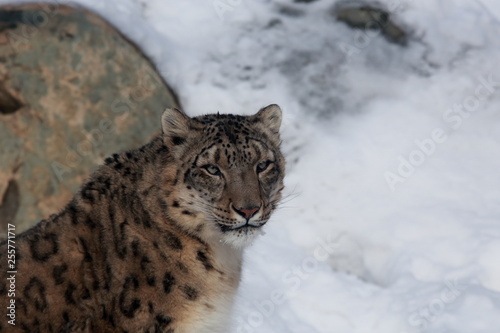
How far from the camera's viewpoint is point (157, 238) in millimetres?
5434

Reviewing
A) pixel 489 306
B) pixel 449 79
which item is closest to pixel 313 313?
pixel 489 306

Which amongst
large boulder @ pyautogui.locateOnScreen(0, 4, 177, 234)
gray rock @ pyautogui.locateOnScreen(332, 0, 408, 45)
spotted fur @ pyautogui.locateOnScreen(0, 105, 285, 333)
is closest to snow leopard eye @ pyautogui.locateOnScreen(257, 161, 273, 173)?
spotted fur @ pyautogui.locateOnScreen(0, 105, 285, 333)

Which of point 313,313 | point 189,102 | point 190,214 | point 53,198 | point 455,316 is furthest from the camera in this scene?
point 189,102

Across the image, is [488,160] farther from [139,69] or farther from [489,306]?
[139,69]

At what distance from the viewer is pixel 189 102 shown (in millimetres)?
10477

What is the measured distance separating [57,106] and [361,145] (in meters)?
3.79

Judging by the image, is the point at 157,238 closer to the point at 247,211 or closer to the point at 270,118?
the point at 247,211

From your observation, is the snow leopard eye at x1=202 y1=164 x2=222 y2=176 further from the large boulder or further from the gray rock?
the gray rock

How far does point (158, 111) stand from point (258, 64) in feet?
5.30

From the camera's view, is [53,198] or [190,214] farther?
[53,198]

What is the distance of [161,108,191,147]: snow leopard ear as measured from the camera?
5.59 metres

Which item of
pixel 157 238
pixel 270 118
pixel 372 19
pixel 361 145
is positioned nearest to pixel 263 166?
pixel 270 118

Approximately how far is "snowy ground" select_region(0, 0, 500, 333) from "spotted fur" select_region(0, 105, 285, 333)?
8.27 ft

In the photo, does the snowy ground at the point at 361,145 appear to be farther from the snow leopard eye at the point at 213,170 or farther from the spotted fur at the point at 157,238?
the snow leopard eye at the point at 213,170
